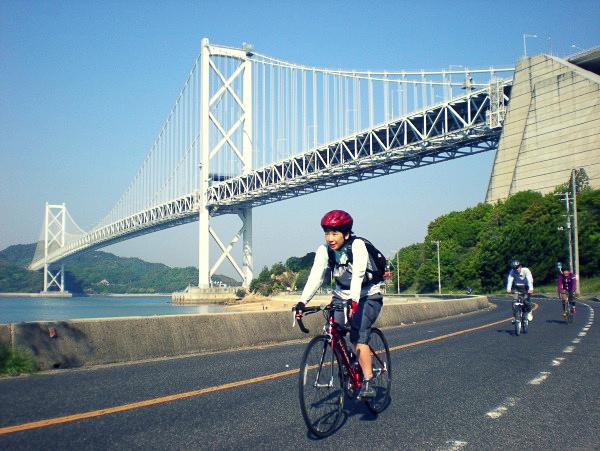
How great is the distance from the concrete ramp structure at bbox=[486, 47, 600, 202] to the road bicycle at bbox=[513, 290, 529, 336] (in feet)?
131

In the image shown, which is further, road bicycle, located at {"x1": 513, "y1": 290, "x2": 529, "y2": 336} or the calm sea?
the calm sea

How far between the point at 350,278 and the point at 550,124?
172ft

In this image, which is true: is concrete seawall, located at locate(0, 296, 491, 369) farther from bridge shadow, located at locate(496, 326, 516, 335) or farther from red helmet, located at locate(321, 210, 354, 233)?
red helmet, located at locate(321, 210, 354, 233)

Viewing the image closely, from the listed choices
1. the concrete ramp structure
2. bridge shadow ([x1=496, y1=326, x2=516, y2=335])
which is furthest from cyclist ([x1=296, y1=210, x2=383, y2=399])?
the concrete ramp structure

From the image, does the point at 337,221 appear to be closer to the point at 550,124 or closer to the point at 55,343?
the point at 55,343

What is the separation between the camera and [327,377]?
494cm

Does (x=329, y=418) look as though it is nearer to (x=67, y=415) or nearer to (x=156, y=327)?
(x=67, y=415)

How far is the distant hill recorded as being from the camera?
438 ft

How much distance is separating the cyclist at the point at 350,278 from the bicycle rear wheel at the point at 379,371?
38 cm

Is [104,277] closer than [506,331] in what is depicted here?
No

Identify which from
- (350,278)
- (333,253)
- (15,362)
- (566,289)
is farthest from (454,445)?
(566,289)

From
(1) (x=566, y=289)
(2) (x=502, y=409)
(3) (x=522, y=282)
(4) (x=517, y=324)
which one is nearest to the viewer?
(2) (x=502, y=409)

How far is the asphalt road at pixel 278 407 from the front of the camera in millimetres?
4637

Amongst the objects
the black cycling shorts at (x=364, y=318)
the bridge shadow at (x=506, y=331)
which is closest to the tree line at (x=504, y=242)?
the bridge shadow at (x=506, y=331)
